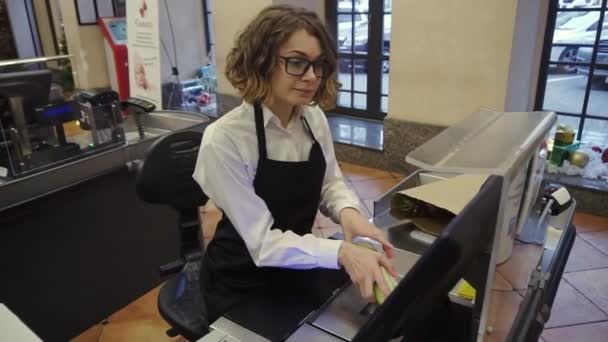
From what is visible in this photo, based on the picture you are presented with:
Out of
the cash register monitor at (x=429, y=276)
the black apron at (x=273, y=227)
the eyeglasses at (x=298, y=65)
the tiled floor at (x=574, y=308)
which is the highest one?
the eyeglasses at (x=298, y=65)

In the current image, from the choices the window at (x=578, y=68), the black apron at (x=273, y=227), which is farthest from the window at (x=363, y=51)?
the black apron at (x=273, y=227)

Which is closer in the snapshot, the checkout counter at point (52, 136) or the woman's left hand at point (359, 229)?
the woman's left hand at point (359, 229)

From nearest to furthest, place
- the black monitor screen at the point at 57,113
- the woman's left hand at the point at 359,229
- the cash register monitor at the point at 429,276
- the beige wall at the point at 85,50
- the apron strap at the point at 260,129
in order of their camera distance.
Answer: the cash register monitor at the point at 429,276 < the woman's left hand at the point at 359,229 < the apron strap at the point at 260,129 < the black monitor screen at the point at 57,113 < the beige wall at the point at 85,50

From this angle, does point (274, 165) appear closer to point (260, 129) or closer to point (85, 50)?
point (260, 129)

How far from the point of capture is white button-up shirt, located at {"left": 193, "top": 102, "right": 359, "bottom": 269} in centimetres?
109

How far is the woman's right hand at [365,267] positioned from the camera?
2.80 feet

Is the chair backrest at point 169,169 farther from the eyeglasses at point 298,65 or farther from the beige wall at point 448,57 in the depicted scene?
the beige wall at point 448,57

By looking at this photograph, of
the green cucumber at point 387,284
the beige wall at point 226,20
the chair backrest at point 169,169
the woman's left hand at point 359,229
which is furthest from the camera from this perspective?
the beige wall at point 226,20

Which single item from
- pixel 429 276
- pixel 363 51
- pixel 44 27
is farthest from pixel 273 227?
pixel 44 27

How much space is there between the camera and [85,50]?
4.95 metres

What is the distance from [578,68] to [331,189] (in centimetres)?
247

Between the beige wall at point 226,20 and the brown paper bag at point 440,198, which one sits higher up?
the beige wall at point 226,20

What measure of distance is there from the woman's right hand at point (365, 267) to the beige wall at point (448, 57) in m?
2.34

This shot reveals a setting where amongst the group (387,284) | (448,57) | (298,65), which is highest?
(298,65)
